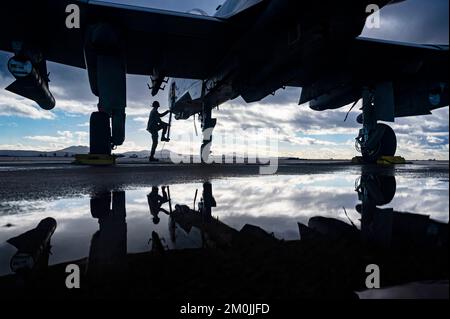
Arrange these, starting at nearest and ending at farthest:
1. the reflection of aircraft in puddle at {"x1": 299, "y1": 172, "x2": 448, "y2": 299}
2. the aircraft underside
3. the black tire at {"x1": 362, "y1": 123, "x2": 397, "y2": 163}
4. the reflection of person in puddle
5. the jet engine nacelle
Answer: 1. the reflection of aircraft in puddle at {"x1": 299, "y1": 172, "x2": 448, "y2": 299}
2. the reflection of person in puddle
3. the aircraft underside
4. the jet engine nacelle
5. the black tire at {"x1": 362, "y1": 123, "x2": 397, "y2": 163}

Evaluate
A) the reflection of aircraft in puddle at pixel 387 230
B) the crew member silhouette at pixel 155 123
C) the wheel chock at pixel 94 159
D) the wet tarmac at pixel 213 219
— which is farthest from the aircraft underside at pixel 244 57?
the reflection of aircraft in puddle at pixel 387 230

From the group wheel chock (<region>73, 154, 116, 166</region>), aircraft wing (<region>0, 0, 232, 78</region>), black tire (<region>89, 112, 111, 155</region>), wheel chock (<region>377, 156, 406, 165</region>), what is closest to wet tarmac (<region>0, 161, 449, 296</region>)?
black tire (<region>89, 112, 111, 155</region>)

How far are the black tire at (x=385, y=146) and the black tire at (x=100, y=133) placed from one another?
893 centimetres

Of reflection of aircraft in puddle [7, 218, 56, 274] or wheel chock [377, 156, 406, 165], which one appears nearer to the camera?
reflection of aircraft in puddle [7, 218, 56, 274]

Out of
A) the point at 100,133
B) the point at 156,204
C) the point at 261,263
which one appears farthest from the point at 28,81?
the point at 261,263

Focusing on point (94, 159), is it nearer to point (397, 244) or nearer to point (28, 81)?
point (28, 81)

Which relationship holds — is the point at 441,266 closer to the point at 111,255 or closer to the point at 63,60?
the point at 111,255

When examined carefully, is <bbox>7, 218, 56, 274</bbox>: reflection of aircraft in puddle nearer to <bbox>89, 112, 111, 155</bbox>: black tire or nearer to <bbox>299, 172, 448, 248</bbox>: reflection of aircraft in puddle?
<bbox>299, 172, 448, 248</bbox>: reflection of aircraft in puddle

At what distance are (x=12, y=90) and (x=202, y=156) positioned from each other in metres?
8.67

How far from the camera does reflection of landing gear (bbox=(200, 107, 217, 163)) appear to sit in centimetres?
1420

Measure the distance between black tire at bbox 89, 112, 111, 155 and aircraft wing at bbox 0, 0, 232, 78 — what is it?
2.11 meters

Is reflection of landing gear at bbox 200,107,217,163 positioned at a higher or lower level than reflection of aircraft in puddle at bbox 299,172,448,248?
higher

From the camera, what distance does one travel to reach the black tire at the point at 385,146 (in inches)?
363
